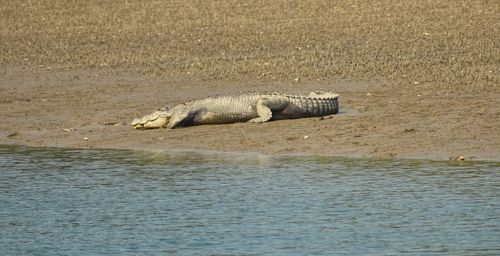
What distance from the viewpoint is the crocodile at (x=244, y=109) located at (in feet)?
47.8

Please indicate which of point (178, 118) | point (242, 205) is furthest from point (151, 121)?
point (242, 205)

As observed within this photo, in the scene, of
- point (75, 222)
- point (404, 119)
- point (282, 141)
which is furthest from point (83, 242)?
point (404, 119)

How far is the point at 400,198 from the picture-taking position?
10.9 meters

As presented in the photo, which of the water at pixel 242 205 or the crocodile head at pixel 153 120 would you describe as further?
the crocodile head at pixel 153 120

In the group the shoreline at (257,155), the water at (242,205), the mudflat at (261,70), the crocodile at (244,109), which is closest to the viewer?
the water at (242,205)

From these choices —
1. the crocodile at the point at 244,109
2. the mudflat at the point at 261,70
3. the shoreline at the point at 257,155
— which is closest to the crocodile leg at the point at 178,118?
the crocodile at the point at 244,109

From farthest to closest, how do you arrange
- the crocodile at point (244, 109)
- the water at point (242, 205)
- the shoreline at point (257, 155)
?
1. the crocodile at point (244, 109)
2. the shoreline at point (257, 155)
3. the water at point (242, 205)

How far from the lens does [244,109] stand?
1470cm

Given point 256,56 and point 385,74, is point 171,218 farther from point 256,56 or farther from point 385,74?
point 256,56

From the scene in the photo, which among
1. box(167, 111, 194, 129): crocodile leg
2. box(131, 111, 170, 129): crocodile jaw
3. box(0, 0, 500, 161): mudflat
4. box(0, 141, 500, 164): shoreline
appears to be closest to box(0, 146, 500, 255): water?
box(0, 141, 500, 164): shoreline

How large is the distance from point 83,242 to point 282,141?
4.35 metres

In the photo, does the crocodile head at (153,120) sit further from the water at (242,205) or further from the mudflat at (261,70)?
the water at (242,205)

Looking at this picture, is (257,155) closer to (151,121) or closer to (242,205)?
(151,121)

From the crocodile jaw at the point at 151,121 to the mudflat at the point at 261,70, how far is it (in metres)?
0.13
